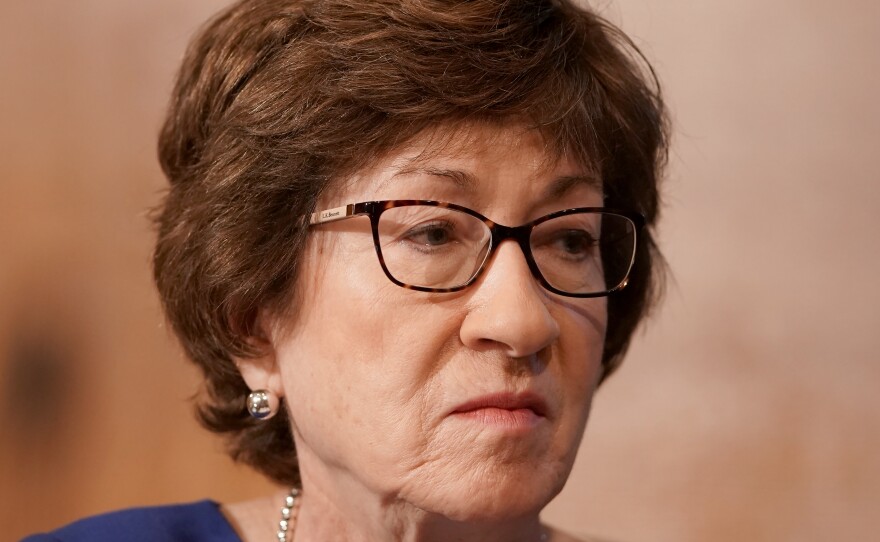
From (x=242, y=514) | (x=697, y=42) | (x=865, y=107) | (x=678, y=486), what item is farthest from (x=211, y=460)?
(x=865, y=107)

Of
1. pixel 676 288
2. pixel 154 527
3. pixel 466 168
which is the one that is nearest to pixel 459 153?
pixel 466 168

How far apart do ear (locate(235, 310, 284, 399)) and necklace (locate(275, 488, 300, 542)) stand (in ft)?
0.81

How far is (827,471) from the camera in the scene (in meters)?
2.41

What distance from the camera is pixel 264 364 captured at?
1.66 meters

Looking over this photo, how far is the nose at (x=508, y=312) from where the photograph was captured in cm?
137

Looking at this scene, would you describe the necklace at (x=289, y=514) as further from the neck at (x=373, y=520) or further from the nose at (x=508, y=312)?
the nose at (x=508, y=312)

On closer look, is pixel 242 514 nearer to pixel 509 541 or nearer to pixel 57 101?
pixel 509 541

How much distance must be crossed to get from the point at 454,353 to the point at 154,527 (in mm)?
714

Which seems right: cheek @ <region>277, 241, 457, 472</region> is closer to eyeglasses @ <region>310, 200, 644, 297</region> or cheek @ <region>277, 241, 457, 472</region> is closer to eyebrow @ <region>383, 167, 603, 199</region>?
eyeglasses @ <region>310, 200, 644, 297</region>

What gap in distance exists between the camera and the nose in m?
1.37

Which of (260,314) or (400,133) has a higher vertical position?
(400,133)

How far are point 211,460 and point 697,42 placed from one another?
154cm

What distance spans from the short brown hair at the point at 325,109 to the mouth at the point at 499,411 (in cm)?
33

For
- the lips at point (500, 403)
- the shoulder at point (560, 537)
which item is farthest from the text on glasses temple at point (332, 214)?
the shoulder at point (560, 537)
